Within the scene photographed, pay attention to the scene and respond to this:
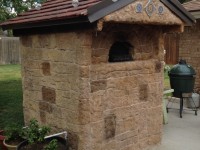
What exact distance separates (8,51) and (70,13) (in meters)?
19.0

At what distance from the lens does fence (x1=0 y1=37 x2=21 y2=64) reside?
71.5ft

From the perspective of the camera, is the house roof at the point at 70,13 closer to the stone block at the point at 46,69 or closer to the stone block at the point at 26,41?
the stone block at the point at 26,41

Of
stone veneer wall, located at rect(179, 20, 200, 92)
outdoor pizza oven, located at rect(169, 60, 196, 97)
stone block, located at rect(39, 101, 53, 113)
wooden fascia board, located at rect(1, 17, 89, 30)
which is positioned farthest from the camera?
stone veneer wall, located at rect(179, 20, 200, 92)

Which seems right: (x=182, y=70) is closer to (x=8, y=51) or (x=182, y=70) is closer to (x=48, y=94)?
(x=48, y=94)

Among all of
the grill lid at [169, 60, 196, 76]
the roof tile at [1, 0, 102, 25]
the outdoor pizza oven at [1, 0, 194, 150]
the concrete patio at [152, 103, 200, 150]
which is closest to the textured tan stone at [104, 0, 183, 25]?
the outdoor pizza oven at [1, 0, 194, 150]

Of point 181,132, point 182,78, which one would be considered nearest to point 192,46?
point 182,78

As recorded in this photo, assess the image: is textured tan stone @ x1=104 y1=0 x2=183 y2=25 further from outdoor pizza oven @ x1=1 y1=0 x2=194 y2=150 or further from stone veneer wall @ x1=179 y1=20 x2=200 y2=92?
stone veneer wall @ x1=179 y1=20 x2=200 y2=92

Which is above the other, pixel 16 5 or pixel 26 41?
pixel 16 5

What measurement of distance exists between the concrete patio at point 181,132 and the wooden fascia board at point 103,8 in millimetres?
2785

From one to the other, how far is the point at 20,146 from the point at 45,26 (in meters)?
1.84

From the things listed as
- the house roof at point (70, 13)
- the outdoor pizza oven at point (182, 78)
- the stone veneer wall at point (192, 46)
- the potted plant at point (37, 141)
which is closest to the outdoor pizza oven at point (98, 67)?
the house roof at point (70, 13)

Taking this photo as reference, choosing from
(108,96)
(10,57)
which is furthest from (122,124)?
(10,57)

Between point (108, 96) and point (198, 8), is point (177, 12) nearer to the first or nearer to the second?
point (108, 96)

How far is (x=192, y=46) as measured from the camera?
890cm
